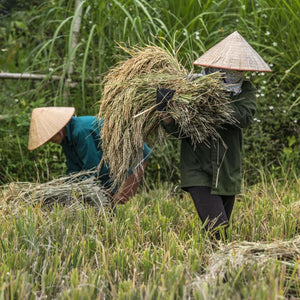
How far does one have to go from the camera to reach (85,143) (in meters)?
3.35

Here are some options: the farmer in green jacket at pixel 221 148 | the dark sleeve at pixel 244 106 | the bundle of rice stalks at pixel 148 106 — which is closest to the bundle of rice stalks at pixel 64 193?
the bundle of rice stalks at pixel 148 106

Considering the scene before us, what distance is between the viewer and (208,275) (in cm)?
217

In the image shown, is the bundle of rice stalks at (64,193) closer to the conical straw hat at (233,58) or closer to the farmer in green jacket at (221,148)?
the farmer in green jacket at (221,148)

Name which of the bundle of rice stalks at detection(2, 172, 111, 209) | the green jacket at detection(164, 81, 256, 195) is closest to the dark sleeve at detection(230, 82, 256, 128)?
the green jacket at detection(164, 81, 256, 195)

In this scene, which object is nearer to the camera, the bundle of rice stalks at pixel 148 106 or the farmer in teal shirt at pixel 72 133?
the bundle of rice stalks at pixel 148 106

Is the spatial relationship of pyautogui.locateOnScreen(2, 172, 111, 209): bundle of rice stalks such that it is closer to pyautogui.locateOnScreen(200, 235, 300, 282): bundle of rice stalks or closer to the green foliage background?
pyautogui.locateOnScreen(200, 235, 300, 282): bundle of rice stalks

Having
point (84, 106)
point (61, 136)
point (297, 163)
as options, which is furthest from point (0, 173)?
point (297, 163)

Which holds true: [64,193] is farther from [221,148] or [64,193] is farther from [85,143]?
[221,148]

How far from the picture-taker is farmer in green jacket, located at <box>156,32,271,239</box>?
2.85 metres

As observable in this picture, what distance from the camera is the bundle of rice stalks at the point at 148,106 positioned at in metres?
2.75

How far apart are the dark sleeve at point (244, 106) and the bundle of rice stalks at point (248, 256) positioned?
0.66m

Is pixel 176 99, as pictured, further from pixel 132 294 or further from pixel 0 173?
pixel 0 173

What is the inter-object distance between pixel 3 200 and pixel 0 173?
1251mm

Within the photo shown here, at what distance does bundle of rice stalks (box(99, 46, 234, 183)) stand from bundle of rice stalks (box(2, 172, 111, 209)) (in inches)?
9.6
